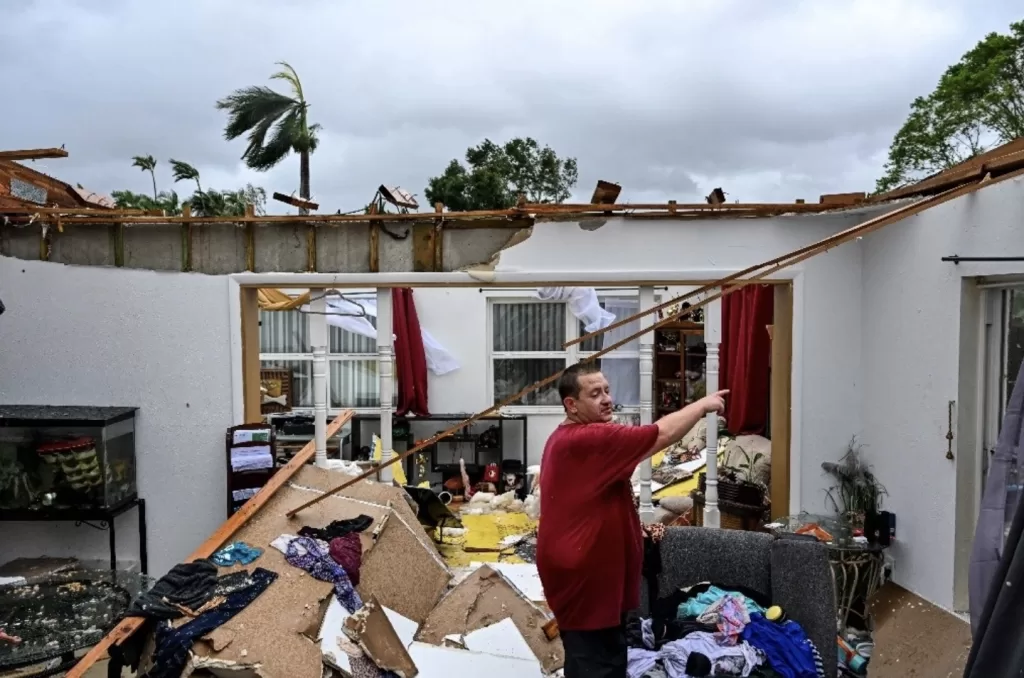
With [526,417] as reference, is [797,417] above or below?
above

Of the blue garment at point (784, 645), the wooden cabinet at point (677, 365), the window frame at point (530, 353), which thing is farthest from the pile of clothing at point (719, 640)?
the wooden cabinet at point (677, 365)

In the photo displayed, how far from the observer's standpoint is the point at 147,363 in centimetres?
445

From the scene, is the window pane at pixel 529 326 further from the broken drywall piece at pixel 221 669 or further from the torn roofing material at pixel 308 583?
the broken drywall piece at pixel 221 669

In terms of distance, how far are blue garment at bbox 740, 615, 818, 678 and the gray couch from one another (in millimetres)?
139

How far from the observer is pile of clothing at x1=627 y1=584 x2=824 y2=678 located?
288cm

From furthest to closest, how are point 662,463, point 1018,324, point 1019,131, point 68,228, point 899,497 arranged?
point 1019,131 → point 662,463 → point 68,228 → point 899,497 → point 1018,324

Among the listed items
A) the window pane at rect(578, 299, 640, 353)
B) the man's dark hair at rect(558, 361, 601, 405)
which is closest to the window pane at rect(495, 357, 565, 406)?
the window pane at rect(578, 299, 640, 353)

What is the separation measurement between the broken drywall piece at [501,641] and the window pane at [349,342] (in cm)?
553

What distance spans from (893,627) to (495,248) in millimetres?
3027

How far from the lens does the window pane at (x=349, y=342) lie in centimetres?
868

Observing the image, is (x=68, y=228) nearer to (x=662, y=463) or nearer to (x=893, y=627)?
(x=893, y=627)

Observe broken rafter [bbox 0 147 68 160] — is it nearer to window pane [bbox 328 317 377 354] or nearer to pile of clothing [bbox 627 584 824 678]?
pile of clothing [bbox 627 584 824 678]

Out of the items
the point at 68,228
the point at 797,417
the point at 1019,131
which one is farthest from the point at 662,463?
the point at 1019,131

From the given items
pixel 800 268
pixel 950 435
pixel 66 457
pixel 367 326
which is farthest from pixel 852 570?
pixel 367 326
